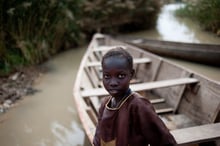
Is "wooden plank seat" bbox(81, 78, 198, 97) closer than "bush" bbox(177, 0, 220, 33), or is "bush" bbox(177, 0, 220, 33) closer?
"wooden plank seat" bbox(81, 78, 198, 97)

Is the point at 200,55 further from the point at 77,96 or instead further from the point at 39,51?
the point at 39,51

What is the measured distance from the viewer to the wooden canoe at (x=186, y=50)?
458 centimetres

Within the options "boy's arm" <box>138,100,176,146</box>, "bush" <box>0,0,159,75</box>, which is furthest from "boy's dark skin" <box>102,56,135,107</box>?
"bush" <box>0,0,159,75</box>

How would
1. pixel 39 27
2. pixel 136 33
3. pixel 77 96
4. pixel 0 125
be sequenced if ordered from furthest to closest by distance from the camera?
pixel 136 33
pixel 39 27
pixel 0 125
pixel 77 96

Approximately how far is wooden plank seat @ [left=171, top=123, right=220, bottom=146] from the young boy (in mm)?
433

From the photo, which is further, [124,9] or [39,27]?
[124,9]

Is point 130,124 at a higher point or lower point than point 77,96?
higher

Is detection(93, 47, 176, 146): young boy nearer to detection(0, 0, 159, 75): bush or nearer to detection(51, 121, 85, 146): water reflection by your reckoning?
detection(51, 121, 85, 146): water reflection

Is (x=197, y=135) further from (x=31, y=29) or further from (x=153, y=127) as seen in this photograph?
(x=31, y=29)

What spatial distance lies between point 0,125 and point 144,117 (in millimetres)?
2912

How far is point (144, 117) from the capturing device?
1.27 metres

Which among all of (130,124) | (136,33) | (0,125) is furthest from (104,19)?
(130,124)

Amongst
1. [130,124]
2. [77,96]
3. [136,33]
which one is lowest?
[136,33]

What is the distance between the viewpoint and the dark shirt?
128 cm
